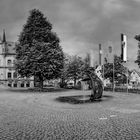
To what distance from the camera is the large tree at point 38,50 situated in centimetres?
3769

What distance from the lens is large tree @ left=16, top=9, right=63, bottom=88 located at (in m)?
37.7

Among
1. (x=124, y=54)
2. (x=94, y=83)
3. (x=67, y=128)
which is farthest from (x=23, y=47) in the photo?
(x=67, y=128)

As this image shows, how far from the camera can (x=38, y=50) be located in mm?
38875

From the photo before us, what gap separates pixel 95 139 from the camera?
7.57m

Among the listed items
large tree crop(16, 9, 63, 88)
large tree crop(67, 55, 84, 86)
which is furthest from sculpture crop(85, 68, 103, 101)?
large tree crop(67, 55, 84, 86)

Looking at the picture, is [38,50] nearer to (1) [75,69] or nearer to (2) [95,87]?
(2) [95,87]

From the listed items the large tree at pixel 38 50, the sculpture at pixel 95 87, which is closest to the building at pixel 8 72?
the large tree at pixel 38 50

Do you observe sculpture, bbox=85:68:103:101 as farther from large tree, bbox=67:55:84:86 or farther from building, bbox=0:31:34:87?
building, bbox=0:31:34:87

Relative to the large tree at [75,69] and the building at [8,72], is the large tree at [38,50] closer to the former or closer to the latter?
the large tree at [75,69]

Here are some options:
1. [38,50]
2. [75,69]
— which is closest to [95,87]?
[38,50]

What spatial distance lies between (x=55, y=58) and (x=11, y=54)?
133 ft

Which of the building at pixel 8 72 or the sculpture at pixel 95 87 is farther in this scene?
the building at pixel 8 72

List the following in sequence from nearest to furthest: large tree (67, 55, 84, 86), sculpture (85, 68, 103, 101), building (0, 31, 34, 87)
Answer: sculpture (85, 68, 103, 101)
large tree (67, 55, 84, 86)
building (0, 31, 34, 87)

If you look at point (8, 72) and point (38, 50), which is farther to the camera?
point (8, 72)
